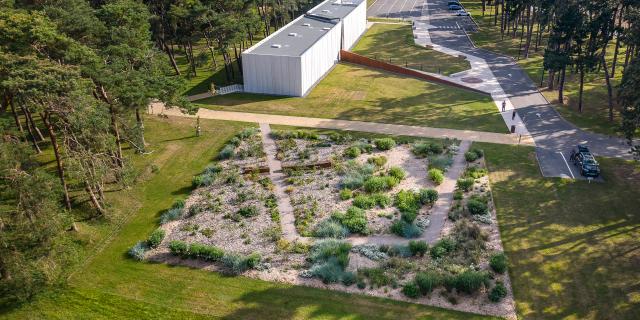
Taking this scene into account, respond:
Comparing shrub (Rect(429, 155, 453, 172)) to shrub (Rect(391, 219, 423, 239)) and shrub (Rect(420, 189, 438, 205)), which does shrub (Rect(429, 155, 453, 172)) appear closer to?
shrub (Rect(420, 189, 438, 205))

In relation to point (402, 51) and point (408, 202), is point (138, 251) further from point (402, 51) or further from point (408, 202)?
point (402, 51)

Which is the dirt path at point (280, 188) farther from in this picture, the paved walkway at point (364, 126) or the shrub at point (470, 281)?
the shrub at point (470, 281)

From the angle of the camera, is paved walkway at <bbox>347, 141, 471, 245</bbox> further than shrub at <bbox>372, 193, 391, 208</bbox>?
No

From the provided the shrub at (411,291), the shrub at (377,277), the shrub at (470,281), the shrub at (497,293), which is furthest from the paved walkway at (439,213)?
the shrub at (497,293)

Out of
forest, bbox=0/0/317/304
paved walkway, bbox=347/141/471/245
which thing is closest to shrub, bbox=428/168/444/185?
paved walkway, bbox=347/141/471/245

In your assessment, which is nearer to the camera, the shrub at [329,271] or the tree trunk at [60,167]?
the shrub at [329,271]
